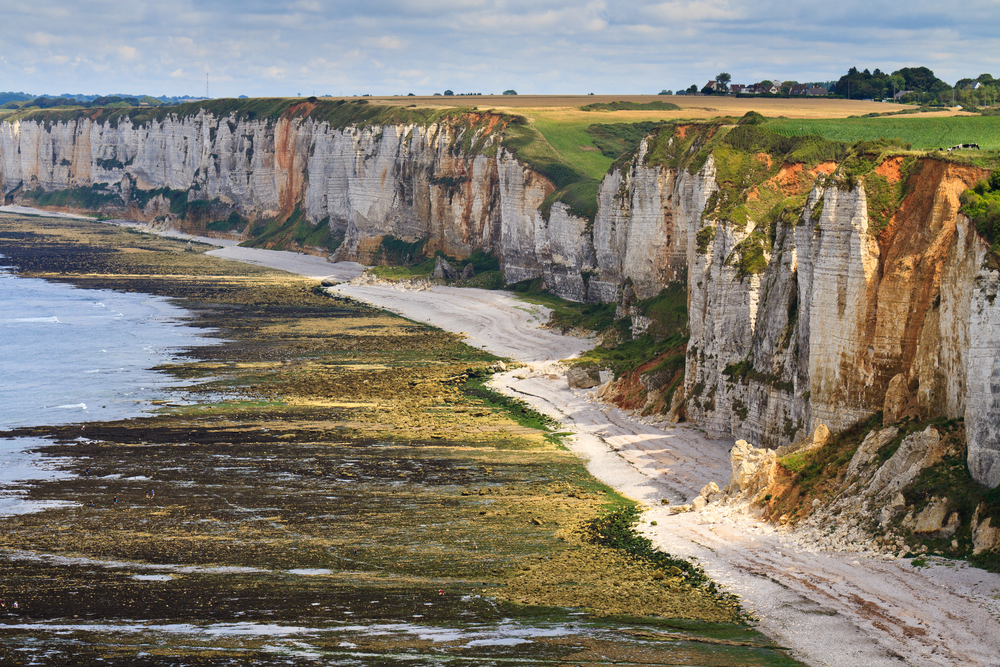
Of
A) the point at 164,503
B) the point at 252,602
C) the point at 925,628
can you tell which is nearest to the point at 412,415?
the point at 164,503

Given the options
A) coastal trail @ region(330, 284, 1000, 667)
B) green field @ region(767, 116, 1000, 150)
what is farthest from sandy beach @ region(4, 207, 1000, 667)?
green field @ region(767, 116, 1000, 150)

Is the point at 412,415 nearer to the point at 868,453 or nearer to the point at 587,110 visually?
the point at 868,453

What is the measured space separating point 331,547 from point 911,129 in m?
37.4

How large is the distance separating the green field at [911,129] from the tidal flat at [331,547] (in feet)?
72.8

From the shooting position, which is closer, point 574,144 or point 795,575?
point 795,575

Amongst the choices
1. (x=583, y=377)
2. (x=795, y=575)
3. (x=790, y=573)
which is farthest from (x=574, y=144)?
(x=795, y=575)

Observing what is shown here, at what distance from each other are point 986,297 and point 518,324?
53131 millimetres

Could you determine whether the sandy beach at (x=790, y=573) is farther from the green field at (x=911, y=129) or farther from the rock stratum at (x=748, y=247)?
the green field at (x=911, y=129)

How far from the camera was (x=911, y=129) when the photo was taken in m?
52.9

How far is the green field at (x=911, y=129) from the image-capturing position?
46625 millimetres

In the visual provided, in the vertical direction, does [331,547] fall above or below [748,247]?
below

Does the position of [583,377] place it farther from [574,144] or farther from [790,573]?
[574,144]

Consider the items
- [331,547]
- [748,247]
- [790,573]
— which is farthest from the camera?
[748,247]

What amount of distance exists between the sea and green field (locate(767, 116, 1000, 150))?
37.1 m
